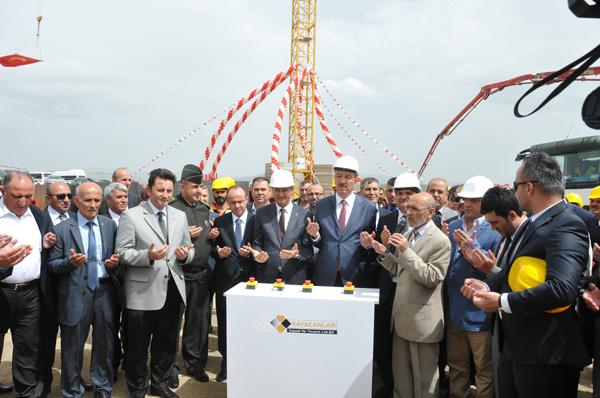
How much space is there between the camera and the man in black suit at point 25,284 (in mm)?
3447

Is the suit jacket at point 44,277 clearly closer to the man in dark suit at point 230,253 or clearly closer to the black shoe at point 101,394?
the black shoe at point 101,394

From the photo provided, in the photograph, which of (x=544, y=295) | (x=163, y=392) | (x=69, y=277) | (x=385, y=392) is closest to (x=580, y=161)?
(x=385, y=392)

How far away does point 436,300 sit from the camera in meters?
3.38

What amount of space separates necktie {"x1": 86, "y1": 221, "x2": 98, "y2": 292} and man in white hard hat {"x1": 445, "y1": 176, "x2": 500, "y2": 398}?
300cm

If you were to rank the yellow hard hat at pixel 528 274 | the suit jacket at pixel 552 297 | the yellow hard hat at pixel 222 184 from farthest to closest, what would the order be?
the yellow hard hat at pixel 222 184 → the yellow hard hat at pixel 528 274 → the suit jacket at pixel 552 297

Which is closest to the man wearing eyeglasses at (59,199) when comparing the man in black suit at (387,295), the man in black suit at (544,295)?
the man in black suit at (387,295)

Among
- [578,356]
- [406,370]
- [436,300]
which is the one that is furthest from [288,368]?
[578,356]

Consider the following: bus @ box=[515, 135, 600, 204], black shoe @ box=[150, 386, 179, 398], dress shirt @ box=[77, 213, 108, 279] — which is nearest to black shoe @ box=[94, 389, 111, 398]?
black shoe @ box=[150, 386, 179, 398]

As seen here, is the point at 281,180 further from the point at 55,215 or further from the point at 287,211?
the point at 55,215

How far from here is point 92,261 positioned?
3742 mm

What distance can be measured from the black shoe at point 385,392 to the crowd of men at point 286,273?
11mm

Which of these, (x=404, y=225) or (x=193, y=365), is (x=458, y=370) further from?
(x=193, y=365)

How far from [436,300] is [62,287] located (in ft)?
9.98

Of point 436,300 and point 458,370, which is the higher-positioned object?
point 436,300
